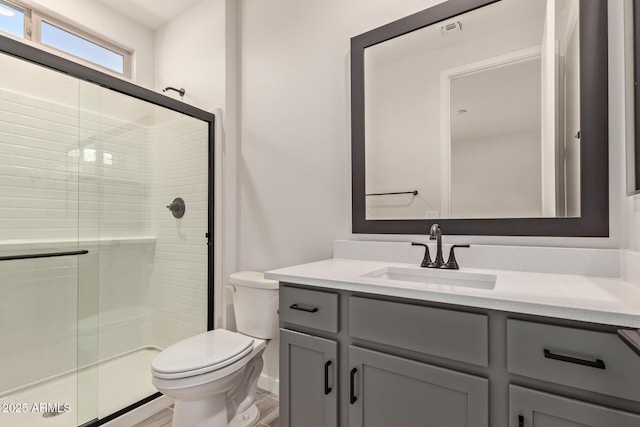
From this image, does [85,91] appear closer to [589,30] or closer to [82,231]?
[82,231]

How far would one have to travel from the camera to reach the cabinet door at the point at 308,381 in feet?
3.72

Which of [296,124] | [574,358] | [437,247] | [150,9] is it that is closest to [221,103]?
[296,124]

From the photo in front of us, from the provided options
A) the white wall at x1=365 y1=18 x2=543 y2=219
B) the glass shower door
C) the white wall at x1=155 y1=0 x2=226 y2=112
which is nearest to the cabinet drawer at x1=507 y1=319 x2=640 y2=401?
the white wall at x1=365 y1=18 x2=543 y2=219

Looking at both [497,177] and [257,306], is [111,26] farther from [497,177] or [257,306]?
[497,177]

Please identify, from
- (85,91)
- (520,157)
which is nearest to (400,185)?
(520,157)

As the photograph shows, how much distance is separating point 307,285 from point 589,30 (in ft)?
4.65

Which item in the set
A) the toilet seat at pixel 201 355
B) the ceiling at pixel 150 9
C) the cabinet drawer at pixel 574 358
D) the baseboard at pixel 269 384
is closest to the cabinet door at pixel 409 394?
the cabinet drawer at pixel 574 358

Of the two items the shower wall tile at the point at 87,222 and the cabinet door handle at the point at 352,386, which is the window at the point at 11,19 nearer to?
the shower wall tile at the point at 87,222

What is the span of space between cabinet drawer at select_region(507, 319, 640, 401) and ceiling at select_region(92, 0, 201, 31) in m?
2.90

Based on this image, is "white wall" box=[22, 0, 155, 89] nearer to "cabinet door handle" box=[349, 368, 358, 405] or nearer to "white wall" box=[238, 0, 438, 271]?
"white wall" box=[238, 0, 438, 271]

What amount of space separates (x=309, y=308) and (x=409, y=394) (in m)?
0.43

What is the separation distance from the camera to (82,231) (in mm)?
1870

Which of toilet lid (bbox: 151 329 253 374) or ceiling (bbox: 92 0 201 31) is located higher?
ceiling (bbox: 92 0 201 31)

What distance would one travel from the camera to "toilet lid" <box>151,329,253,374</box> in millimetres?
1333
